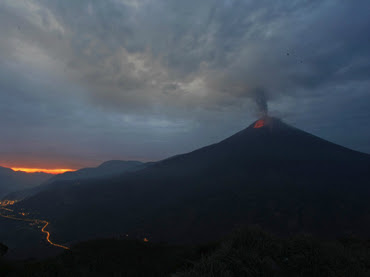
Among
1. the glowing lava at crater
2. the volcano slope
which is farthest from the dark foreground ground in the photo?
the glowing lava at crater

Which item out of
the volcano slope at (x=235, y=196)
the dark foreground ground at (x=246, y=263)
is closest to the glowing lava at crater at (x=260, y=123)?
the volcano slope at (x=235, y=196)

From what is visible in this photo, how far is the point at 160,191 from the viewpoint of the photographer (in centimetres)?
8206

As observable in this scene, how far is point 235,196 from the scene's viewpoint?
211 ft

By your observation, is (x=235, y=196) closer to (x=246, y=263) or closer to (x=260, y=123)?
(x=246, y=263)

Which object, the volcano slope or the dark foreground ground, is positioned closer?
the dark foreground ground

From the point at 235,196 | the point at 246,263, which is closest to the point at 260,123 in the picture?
the point at 235,196

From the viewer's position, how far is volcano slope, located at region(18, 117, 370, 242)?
1962 inches

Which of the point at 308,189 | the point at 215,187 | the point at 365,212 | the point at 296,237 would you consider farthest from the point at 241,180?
the point at 296,237

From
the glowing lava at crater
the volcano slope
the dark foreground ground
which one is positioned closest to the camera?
the dark foreground ground

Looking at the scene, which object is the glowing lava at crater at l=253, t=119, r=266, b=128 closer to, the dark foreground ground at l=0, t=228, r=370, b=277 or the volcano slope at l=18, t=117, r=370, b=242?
the volcano slope at l=18, t=117, r=370, b=242

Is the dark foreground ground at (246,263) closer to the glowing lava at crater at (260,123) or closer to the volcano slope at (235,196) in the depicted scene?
the volcano slope at (235,196)

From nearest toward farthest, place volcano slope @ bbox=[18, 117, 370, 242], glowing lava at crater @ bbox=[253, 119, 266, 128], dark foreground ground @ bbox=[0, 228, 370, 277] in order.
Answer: dark foreground ground @ bbox=[0, 228, 370, 277] < volcano slope @ bbox=[18, 117, 370, 242] < glowing lava at crater @ bbox=[253, 119, 266, 128]

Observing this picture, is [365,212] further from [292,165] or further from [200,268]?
[200,268]

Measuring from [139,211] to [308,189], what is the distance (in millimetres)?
50511
